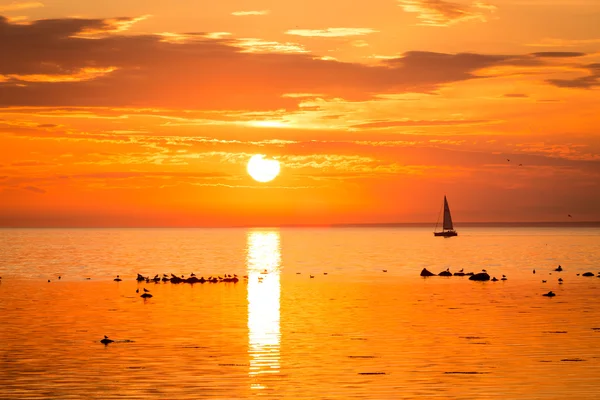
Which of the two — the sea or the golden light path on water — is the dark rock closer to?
the sea

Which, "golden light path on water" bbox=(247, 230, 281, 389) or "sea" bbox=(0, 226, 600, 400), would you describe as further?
"golden light path on water" bbox=(247, 230, 281, 389)

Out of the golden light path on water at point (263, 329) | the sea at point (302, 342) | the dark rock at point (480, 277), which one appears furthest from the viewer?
the dark rock at point (480, 277)

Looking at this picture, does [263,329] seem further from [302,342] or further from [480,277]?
[480,277]

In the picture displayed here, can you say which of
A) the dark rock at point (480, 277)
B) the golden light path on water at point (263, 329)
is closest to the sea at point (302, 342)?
the golden light path on water at point (263, 329)

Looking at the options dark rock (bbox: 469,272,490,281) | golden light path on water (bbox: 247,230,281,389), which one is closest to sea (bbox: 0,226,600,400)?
golden light path on water (bbox: 247,230,281,389)

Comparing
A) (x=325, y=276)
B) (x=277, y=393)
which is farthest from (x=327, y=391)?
(x=325, y=276)

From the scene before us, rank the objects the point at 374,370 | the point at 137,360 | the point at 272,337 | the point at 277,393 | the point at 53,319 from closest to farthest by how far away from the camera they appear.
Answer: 1. the point at 277,393
2. the point at 374,370
3. the point at 137,360
4. the point at 272,337
5. the point at 53,319

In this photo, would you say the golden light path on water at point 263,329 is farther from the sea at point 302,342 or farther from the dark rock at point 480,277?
the dark rock at point 480,277

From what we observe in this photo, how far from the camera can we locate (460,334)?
5459 centimetres

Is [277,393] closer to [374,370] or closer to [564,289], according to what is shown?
[374,370]

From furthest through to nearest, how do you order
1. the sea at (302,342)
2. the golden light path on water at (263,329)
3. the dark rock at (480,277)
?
the dark rock at (480,277) < the golden light path on water at (263,329) < the sea at (302,342)

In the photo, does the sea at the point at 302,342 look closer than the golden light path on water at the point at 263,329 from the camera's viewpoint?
Yes

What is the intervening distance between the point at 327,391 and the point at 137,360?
41.9 ft

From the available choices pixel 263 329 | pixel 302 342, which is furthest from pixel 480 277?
pixel 302 342
